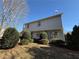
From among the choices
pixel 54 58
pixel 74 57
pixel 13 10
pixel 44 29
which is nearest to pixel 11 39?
pixel 54 58

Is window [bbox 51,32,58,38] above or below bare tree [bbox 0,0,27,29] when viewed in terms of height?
below

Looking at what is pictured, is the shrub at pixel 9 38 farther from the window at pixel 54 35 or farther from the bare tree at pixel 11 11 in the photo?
the window at pixel 54 35

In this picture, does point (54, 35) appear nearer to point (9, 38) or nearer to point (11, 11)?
point (11, 11)

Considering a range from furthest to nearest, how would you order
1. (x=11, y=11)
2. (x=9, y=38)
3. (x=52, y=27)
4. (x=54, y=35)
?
(x=52, y=27) → (x=54, y=35) → (x=11, y=11) → (x=9, y=38)

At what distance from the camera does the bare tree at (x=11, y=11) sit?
1658 cm

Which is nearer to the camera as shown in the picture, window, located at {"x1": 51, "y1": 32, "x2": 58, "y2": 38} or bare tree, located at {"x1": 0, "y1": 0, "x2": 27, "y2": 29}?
bare tree, located at {"x1": 0, "y1": 0, "x2": 27, "y2": 29}

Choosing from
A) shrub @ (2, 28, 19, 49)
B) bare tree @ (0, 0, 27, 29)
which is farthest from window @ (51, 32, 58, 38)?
shrub @ (2, 28, 19, 49)

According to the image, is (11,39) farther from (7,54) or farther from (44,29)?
(44,29)

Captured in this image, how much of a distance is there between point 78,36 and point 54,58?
236 inches

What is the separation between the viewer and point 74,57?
9.97 metres

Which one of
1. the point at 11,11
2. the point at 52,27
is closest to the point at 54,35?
the point at 52,27

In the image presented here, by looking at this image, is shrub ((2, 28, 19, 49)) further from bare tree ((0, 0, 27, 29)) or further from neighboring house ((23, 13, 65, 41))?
neighboring house ((23, 13, 65, 41))

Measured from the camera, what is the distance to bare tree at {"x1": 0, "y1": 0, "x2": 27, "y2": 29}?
16.6 m

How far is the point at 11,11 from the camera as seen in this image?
1730 cm
